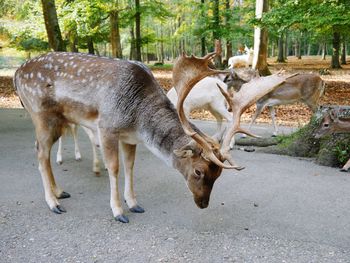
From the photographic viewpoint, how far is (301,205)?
4.46 meters

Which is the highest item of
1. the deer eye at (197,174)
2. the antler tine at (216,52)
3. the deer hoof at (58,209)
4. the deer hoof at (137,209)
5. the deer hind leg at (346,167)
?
the antler tine at (216,52)

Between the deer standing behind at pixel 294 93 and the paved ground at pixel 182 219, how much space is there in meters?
2.96

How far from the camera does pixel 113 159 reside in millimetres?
4262

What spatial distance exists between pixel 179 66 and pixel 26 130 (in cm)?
570

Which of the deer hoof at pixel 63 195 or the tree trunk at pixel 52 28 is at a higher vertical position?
the tree trunk at pixel 52 28

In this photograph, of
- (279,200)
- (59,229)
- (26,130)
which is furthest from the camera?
(26,130)

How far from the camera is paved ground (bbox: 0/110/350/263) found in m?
3.47

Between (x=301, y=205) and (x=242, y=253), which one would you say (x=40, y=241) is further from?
(x=301, y=205)

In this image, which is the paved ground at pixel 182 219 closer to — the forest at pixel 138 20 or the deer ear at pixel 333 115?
the deer ear at pixel 333 115

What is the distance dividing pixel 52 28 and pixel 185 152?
971 centimetres

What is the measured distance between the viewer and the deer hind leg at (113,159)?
Answer: 4.16 m

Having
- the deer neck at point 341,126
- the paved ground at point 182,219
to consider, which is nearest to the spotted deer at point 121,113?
the paved ground at point 182,219

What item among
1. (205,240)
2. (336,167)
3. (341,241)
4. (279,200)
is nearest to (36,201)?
(205,240)

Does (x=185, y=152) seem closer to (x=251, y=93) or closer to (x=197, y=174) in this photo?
(x=197, y=174)
